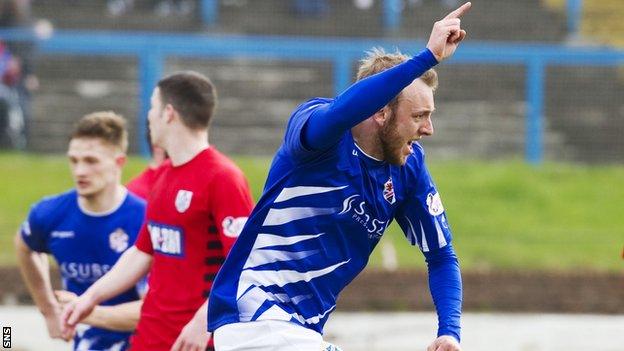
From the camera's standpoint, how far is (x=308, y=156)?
5.04 meters

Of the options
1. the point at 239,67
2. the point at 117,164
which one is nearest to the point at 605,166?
the point at 239,67

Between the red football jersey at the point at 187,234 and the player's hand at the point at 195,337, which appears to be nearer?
the player's hand at the point at 195,337

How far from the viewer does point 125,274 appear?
21.8 ft

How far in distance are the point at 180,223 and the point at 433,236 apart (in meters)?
1.37

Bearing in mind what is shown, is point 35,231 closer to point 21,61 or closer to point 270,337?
point 270,337

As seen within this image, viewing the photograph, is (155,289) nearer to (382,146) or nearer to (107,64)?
(382,146)

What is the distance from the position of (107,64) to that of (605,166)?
6.59m

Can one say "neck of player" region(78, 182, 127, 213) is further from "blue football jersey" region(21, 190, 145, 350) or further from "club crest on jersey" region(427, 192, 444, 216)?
"club crest on jersey" region(427, 192, 444, 216)

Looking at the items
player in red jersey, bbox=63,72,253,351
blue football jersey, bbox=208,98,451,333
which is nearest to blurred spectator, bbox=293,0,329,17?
player in red jersey, bbox=63,72,253,351

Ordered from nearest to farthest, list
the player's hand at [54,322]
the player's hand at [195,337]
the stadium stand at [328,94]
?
1. the player's hand at [195,337]
2. the player's hand at [54,322]
3. the stadium stand at [328,94]

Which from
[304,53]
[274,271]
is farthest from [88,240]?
[304,53]

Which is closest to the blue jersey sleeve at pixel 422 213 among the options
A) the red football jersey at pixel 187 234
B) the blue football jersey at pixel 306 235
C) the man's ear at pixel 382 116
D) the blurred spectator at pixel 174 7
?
the blue football jersey at pixel 306 235

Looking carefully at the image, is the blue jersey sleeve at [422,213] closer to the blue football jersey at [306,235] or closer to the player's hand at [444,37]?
the blue football jersey at [306,235]

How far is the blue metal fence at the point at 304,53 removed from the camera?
17.0 metres
